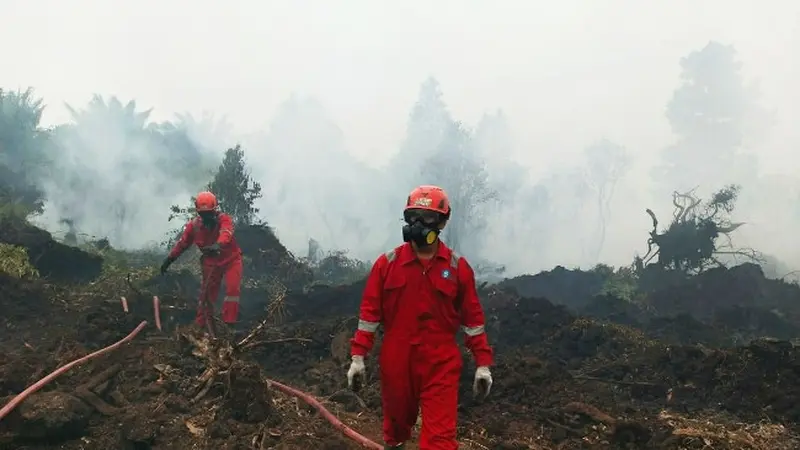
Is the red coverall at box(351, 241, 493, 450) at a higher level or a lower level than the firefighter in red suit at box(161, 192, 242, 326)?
lower

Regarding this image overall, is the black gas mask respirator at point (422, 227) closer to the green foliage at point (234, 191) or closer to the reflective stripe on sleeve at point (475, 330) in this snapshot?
the reflective stripe on sleeve at point (475, 330)

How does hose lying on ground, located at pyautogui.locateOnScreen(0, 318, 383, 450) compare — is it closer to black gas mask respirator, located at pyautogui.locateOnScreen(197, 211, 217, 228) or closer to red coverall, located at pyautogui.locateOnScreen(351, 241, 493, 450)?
red coverall, located at pyautogui.locateOnScreen(351, 241, 493, 450)

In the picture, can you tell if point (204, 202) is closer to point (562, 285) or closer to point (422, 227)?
point (422, 227)

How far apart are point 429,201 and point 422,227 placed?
177mm

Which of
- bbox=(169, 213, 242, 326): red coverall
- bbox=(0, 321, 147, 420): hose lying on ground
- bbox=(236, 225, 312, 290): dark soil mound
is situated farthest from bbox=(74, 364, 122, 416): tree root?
bbox=(236, 225, 312, 290): dark soil mound

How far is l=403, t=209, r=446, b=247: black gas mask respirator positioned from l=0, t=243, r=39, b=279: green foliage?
371 inches

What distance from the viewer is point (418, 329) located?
12.9 feet

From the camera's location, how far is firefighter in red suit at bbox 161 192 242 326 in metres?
8.60

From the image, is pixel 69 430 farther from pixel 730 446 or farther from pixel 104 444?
pixel 730 446

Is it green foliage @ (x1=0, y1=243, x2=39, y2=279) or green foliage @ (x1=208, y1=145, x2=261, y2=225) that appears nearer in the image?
green foliage @ (x1=0, y1=243, x2=39, y2=279)

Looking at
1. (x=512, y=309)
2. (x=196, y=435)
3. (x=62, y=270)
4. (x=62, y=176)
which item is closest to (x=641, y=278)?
(x=512, y=309)

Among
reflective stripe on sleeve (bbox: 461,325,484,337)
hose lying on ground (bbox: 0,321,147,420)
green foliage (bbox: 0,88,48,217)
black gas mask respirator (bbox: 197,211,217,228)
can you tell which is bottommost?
hose lying on ground (bbox: 0,321,147,420)

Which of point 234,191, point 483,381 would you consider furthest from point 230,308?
point 234,191

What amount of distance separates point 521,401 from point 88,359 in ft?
14.5
